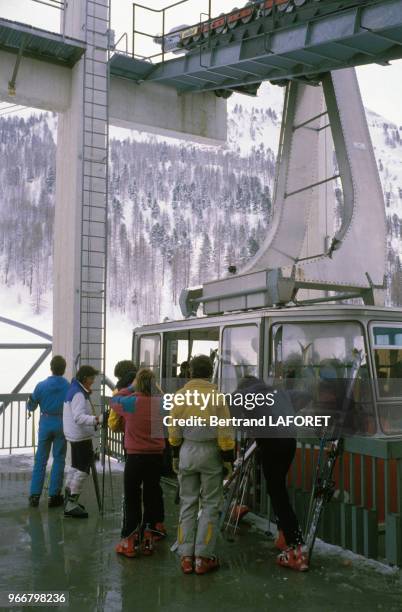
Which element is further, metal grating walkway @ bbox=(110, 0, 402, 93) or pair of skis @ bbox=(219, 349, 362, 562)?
metal grating walkway @ bbox=(110, 0, 402, 93)

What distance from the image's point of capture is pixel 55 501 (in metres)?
6.72

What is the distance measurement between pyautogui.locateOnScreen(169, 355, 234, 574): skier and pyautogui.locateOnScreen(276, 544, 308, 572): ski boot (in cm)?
53

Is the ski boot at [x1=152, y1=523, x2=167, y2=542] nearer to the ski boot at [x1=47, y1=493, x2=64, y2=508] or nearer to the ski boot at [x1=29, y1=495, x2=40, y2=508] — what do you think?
the ski boot at [x1=47, y1=493, x2=64, y2=508]

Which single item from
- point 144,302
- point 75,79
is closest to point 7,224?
point 144,302

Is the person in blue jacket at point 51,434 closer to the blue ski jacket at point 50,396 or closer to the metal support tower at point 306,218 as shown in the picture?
the blue ski jacket at point 50,396

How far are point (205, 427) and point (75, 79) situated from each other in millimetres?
7658

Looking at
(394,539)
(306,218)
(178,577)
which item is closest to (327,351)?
(394,539)

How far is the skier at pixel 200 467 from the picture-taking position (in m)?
4.52

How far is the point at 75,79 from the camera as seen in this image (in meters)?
10.1

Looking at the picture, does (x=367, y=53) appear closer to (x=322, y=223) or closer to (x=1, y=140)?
(x=322, y=223)

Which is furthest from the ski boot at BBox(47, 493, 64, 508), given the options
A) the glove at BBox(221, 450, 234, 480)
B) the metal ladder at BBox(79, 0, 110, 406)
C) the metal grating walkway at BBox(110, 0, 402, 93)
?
the metal grating walkway at BBox(110, 0, 402, 93)

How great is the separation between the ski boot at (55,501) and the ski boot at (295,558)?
3029mm

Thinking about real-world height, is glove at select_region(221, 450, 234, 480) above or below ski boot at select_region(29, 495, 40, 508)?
above

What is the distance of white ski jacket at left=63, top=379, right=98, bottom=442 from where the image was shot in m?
6.14
